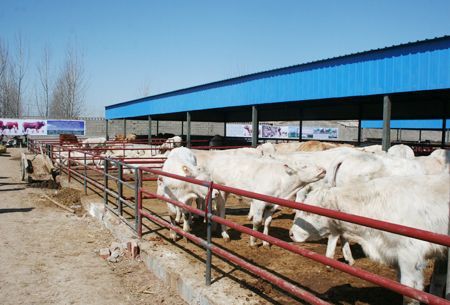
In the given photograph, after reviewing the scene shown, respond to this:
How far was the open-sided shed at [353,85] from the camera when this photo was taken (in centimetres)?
1059

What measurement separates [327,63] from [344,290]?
34.0 ft

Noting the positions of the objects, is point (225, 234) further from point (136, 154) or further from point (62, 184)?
point (136, 154)

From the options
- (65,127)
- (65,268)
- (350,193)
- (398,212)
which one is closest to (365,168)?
(350,193)

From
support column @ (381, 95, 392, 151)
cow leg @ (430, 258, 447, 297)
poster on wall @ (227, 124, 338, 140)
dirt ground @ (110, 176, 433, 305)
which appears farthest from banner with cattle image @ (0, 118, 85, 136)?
cow leg @ (430, 258, 447, 297)

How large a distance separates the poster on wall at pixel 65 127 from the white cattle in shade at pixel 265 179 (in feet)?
117

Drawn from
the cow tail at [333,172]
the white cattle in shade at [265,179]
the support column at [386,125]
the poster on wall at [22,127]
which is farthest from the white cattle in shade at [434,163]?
the poster on wall at [22,127]

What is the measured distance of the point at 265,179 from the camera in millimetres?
6871

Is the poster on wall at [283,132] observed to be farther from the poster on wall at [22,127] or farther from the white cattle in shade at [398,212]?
the white cattle in shade at [398,212]

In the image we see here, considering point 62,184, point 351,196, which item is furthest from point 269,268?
point 62,184

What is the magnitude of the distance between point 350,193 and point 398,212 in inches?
23.0

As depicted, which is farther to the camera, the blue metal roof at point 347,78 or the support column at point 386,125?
the support column at point 386,125

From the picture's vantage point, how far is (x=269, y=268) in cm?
529

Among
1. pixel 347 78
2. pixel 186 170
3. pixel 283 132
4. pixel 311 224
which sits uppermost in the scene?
pixel 347 78

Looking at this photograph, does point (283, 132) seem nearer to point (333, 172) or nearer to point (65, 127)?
point (65, 127)
